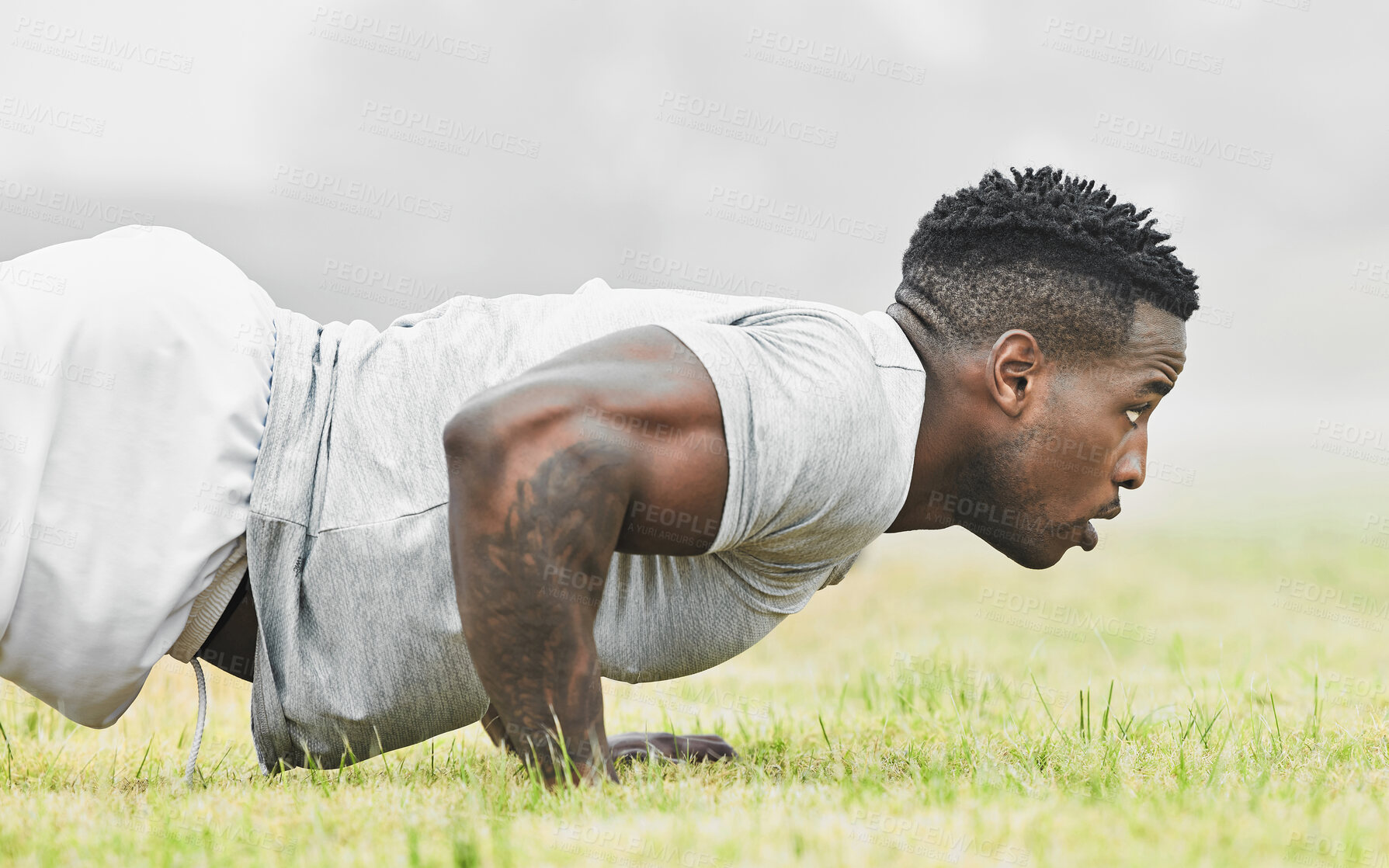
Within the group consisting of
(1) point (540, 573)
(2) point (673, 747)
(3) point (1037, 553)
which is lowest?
(2) point (673, 747)

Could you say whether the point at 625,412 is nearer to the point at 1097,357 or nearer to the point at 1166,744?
the point at 1097,357

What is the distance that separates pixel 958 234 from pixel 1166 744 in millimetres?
1568

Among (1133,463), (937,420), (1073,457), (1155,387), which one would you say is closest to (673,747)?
(937,420)

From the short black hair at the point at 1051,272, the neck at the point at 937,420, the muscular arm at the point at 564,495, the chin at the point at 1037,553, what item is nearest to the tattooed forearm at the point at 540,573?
the muscular arm at the point at 564,495

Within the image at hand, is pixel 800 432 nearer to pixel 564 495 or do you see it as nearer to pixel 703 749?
pixel 564 495

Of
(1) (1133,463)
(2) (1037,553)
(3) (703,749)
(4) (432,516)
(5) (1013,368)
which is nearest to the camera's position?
(4) (432,516)

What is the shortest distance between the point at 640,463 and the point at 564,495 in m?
0.16

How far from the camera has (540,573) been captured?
2.28 metres

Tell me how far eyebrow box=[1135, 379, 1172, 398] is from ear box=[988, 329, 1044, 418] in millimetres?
275

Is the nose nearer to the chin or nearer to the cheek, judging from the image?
the cheek

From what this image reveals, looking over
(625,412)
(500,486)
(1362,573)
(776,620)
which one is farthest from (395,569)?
(1362,573)

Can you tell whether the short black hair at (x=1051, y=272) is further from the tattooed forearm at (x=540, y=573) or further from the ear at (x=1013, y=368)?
the tattooed forearm at (x=540, y=573)

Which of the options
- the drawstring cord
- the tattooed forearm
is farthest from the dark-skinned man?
the drawstring cord

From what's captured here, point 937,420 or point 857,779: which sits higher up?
point 937,420
